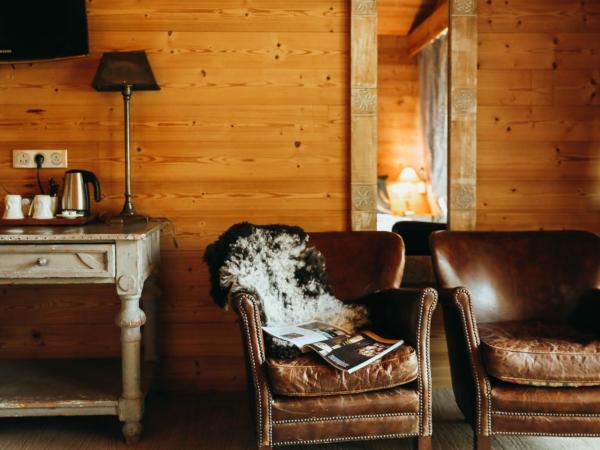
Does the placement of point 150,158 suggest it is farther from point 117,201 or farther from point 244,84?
point 244,84

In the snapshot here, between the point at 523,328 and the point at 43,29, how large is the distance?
2467 millimetres

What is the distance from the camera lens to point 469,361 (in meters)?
2.11

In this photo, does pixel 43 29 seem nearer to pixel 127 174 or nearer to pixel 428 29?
pixel 127 174

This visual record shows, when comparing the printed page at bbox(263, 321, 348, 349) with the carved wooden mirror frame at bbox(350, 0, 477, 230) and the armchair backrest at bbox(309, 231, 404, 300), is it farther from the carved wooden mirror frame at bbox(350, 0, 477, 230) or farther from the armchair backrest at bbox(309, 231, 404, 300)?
the carved wooden mirror frame at bbox(350, 0, 477, 230)

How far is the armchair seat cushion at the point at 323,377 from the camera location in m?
1.94

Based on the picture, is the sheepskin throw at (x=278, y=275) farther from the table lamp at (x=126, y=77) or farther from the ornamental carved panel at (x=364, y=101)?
the ornamental carved panel at (x=364, y=101)

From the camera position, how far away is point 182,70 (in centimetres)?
286

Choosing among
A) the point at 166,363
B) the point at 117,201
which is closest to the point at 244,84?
the point at 117,201

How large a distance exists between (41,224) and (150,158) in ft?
1.96

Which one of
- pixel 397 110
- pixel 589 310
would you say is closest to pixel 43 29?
pixel 397 110

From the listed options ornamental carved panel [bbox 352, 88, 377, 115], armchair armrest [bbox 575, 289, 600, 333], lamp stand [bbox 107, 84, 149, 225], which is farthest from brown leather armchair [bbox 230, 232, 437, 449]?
ornamental carved panel [bbox 352, 88, 377, 115]

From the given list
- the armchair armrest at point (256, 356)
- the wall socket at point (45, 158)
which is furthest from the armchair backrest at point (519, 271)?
the wall socket at point (45, 158)

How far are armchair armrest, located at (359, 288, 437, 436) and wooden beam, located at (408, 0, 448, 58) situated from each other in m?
1.30

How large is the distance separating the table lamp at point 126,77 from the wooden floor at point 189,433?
0.88 metres
